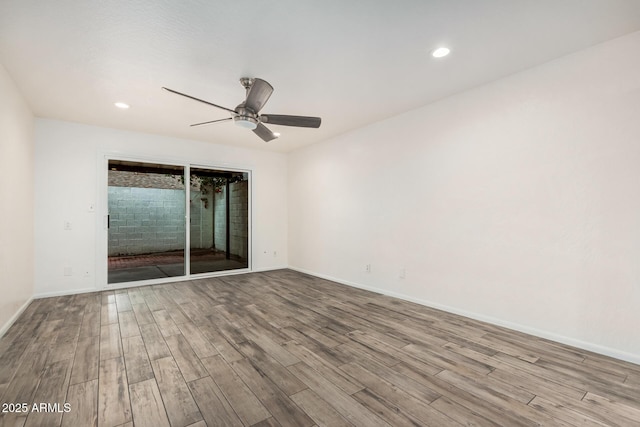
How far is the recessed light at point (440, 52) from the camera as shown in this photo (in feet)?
7.60

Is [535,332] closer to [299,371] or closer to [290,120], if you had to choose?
[299,371]

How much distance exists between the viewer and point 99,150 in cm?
423

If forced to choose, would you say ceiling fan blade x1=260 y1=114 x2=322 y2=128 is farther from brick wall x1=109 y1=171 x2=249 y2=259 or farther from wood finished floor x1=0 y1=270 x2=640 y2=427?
brick wall x1=109 y1=171 x2=249 y2=259

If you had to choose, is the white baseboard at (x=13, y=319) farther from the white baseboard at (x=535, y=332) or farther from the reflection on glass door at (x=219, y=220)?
the white baseboard at (x=535, y=332)

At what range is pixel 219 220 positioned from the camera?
5.65m

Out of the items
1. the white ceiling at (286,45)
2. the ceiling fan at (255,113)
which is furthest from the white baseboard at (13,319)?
the ceiling fan at (255,113)

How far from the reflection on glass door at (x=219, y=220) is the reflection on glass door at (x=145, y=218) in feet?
0.85

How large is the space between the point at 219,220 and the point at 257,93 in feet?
12.2

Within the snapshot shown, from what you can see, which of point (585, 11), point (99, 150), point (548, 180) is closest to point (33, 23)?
point (99, 150)

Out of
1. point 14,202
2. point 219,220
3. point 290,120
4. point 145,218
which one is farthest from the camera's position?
point 219,220

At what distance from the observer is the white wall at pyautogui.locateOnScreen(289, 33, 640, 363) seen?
86.5 inches

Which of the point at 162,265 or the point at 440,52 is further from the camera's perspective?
the point at 162,265

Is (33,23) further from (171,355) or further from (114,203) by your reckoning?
(114,203)

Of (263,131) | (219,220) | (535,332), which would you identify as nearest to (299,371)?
(535,332)
